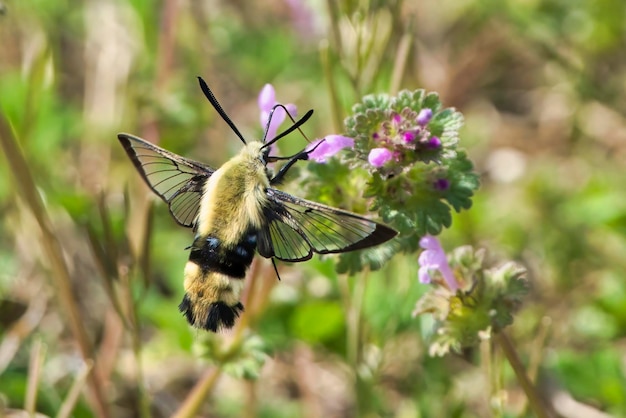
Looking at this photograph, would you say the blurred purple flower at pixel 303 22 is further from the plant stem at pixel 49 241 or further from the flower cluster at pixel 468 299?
the flower cluster at pixel 468 299

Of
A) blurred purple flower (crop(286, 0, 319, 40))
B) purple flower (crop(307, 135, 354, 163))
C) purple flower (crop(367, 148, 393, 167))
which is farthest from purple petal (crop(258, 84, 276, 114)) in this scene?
blurred purple flower (crop(286, 0, 319, 40))

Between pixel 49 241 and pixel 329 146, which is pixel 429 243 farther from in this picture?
pixel 49 241

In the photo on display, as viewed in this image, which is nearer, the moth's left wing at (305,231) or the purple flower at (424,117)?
the moth's left wing at (305,231)

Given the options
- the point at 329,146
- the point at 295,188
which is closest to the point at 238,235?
the point at 329,146

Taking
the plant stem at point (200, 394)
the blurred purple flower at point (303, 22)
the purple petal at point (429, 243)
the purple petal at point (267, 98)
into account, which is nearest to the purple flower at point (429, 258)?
the purple petal at point (429, 243)

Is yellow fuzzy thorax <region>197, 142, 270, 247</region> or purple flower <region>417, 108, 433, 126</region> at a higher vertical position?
purple flower <region>417, 108, 433, 126</region>

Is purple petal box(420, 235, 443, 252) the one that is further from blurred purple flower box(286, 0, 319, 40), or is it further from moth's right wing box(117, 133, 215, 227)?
blurred purple flower box(286, 0, 319, 40)

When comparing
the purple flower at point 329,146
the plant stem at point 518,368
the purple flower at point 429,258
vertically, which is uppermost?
the purple flower at point 329,146

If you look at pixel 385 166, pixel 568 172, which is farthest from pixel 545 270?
pixel 385 166
